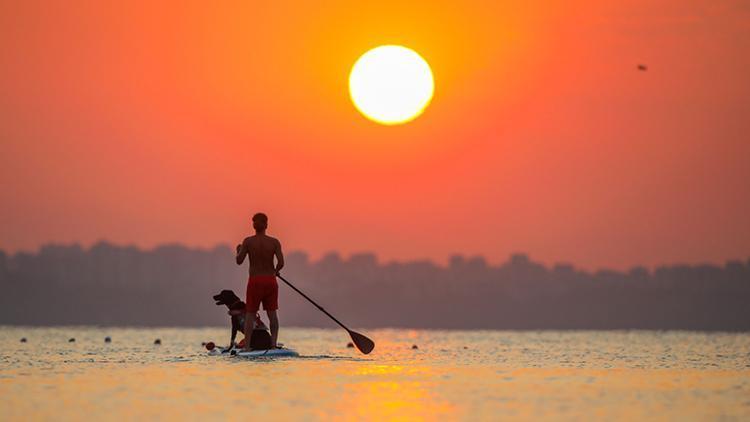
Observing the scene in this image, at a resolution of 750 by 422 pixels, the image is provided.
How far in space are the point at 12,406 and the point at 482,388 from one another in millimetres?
6725

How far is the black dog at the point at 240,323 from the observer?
1001 inches

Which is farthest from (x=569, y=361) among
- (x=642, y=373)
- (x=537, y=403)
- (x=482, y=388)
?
(x=537, y=403)

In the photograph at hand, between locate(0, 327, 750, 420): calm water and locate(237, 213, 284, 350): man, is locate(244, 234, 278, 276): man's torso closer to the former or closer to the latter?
locate(237, 213, 284, 350): man

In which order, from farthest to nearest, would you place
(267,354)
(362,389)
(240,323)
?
(240,323), (267,354), (362,389)

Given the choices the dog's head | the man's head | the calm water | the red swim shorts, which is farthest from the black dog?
the man's head

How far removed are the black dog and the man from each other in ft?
0.33

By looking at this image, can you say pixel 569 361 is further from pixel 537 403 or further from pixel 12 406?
pixel 12 406

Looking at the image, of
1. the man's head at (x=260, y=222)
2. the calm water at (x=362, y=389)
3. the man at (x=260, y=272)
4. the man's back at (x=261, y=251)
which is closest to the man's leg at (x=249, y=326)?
the man at (x=260, y=272)

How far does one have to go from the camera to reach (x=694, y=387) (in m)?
20.4

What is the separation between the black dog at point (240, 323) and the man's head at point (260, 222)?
1436mm

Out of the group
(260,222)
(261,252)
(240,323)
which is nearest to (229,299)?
(240,323)

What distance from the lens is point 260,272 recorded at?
25.5 metres

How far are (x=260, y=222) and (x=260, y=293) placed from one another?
1.33 metres

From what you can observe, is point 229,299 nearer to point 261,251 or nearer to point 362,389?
point 261,251
